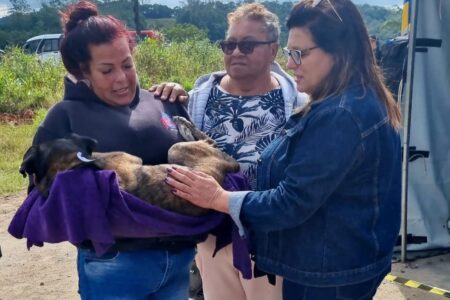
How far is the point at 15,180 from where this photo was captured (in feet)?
26.5

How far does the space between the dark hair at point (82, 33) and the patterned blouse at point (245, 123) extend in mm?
741

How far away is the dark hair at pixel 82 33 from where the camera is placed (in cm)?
238

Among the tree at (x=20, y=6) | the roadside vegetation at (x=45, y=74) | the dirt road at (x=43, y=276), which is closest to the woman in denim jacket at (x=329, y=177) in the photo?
the dirt road at (x=43, y=276)

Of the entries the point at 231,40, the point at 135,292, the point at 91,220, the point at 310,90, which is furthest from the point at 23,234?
the point at 231,40

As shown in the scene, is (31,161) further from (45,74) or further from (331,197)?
(45,74)

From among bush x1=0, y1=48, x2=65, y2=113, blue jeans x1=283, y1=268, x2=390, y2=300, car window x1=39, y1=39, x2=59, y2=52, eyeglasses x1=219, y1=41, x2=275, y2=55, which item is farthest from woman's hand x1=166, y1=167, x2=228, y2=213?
car window x1=39, y1=39, x2=59, y2=52

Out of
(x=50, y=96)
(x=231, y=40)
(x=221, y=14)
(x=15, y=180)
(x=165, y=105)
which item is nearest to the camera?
(x=165, y=105)

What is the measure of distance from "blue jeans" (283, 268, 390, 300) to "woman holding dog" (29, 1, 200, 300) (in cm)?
47

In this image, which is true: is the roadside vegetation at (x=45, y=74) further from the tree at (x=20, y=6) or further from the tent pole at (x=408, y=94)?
the tree at (x=20, y=6)

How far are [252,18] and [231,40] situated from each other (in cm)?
16

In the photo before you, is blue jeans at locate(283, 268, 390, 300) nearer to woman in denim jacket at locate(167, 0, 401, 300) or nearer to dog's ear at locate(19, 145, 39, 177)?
woman in denim jacket at locate(167, 0, 401, 300)

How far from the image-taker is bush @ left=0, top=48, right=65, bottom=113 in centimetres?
1340

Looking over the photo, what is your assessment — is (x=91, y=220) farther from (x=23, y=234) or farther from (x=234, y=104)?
(x=234, y=104)

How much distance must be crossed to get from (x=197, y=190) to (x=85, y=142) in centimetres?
48
